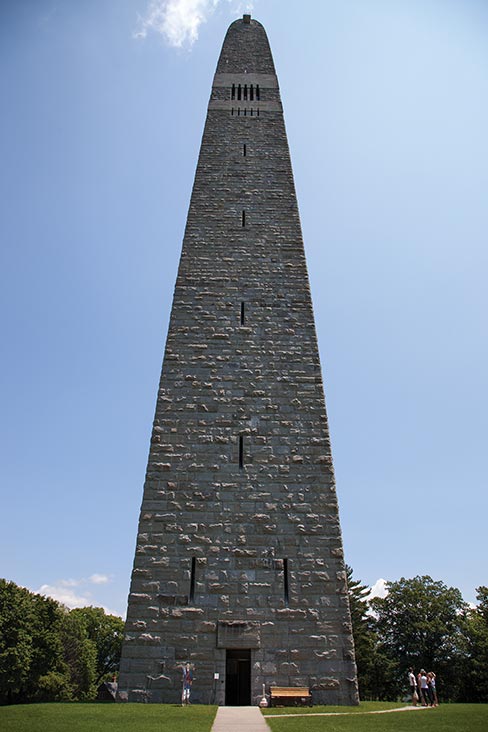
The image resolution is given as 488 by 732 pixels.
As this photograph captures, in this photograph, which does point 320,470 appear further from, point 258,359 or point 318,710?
point 318,710

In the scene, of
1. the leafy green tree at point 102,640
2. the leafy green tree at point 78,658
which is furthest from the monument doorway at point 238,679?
the leafy green tree at point 102,640

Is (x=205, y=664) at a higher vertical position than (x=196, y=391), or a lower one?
lower

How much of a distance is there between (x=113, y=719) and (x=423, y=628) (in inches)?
Result: 1500

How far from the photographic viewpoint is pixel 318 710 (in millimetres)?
8453

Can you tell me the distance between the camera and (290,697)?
8.92 metres

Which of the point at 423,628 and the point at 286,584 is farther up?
the point at 423,628

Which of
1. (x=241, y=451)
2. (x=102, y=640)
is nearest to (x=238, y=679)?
(x=241, y=451)

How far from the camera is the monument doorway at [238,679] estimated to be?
9.86m

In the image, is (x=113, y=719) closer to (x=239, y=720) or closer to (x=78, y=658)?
(x=239, y=720)

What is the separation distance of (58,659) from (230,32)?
40.4 meters

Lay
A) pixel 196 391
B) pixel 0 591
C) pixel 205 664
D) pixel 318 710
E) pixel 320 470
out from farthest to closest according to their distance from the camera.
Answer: pixel 0 591 → pixel 196 391 → pixel 320 470 → pixel 205 664 → pixel 318 710

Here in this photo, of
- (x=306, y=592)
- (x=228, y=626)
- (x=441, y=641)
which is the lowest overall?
(x=228, y=626)

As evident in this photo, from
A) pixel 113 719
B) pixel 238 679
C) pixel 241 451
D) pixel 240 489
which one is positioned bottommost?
pixel 113 719

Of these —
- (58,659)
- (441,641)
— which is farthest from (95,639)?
(441,641)
